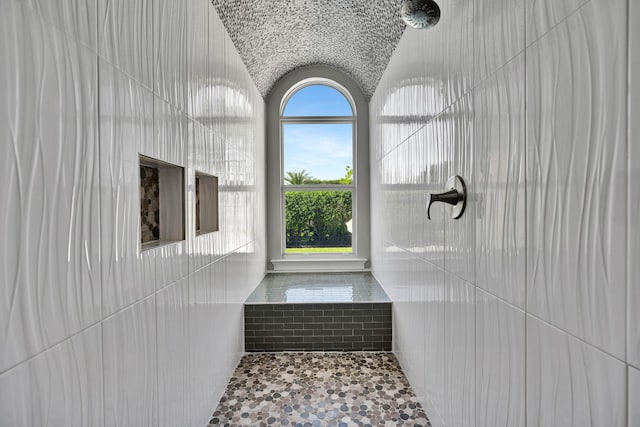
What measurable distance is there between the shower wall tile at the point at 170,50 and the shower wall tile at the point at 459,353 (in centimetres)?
126

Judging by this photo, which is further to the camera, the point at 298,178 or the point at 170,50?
the point at 298,178

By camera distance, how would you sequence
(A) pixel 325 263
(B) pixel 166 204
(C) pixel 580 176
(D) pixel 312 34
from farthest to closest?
1. (A) pixel 325 263
2. (D) pixel 312 34
3. (B) pixel 166 204
4. (C) pixel 580 176

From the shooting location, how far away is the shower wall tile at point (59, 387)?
666 mm

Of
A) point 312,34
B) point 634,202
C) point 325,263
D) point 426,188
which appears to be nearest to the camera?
point 634,202

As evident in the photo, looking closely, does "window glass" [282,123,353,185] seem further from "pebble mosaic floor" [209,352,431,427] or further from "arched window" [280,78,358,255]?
"pebble mosaic floor" [209,352,431,427]

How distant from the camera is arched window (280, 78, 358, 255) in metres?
4.23

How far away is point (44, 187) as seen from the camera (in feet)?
2.44

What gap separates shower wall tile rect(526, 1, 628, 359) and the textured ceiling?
1.79 metres

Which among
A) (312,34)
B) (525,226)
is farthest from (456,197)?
(312,34)

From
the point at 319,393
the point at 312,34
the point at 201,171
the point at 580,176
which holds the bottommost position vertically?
the point at 319,393

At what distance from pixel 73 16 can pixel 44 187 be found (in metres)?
0.39

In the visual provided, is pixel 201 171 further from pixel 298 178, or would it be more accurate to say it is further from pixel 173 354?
pixel 298 178

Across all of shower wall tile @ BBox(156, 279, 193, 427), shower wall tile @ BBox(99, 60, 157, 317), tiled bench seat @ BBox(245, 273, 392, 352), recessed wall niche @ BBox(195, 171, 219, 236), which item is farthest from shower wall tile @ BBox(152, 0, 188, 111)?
tiled bench seat @ BBox(245, 273, 392, 352)

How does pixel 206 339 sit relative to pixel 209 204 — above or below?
below
